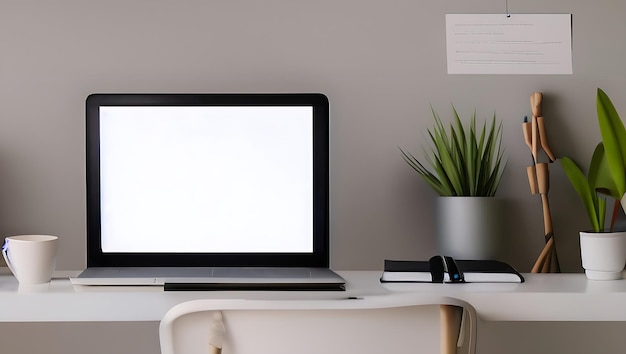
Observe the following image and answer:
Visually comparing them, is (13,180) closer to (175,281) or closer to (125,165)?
(125,165)

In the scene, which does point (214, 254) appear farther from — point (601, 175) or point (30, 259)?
point (601, 175)

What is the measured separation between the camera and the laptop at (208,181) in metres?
1.26

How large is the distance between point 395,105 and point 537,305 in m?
0.53

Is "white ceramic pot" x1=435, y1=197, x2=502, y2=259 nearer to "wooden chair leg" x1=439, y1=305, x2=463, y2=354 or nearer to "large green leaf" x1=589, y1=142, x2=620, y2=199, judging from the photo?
"large green leaf" x1=589, y1=142, x2=620, y2=199

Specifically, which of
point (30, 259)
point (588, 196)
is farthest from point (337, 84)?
point (30, 259)

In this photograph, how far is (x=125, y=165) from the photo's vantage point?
1.27 m

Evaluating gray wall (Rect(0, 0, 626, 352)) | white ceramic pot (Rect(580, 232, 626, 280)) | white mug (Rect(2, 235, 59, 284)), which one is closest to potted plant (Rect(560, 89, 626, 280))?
white ceramic pot (Rect(580, 232, 626, 280))

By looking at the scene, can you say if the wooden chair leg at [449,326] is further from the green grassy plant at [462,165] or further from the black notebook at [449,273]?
the green grassy plant at [462,165]

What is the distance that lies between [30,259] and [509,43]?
3.34 feet

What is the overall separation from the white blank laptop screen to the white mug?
14 cm

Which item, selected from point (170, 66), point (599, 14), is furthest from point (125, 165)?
point (599, 14)

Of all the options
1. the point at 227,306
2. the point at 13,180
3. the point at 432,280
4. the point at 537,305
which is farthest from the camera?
the point at 13,180

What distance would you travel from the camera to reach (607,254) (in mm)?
1217

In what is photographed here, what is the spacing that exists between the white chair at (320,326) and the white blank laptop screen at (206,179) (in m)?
0.45
